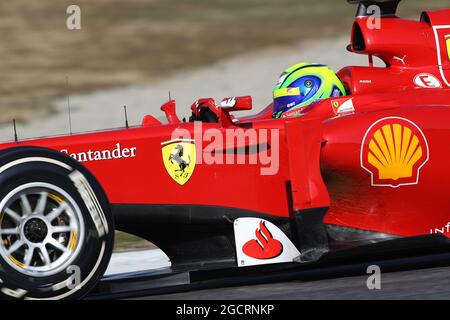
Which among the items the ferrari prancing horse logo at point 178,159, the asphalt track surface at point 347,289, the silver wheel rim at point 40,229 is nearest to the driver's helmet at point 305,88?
the ferrari prancing horse logo at point 178,159

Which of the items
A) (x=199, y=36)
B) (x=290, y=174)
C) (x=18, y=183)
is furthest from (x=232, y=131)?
(x=199, y=36)

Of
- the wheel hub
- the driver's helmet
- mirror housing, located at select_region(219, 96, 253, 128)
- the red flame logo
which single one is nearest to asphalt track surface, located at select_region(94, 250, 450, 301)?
the red flame logo

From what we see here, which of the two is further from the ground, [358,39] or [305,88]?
[358,39]

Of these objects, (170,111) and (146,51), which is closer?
(170,111)

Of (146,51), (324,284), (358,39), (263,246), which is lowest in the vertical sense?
(324,284)

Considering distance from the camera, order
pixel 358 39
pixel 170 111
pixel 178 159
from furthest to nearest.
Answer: pixel 358 39 < pixel 170 111 < pixel 178 159

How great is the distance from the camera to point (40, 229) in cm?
499

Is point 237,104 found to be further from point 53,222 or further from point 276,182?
point 53,222

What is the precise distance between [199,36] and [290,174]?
1015 cm

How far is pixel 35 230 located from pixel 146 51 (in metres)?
10.1

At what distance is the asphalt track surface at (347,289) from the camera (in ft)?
16.3

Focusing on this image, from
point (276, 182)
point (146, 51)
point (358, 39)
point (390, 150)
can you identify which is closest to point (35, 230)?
point (276, 182)

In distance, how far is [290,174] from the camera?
5.56 metres

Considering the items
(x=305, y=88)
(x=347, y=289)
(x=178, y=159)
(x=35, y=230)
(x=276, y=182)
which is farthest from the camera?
(x=305, y=88)
